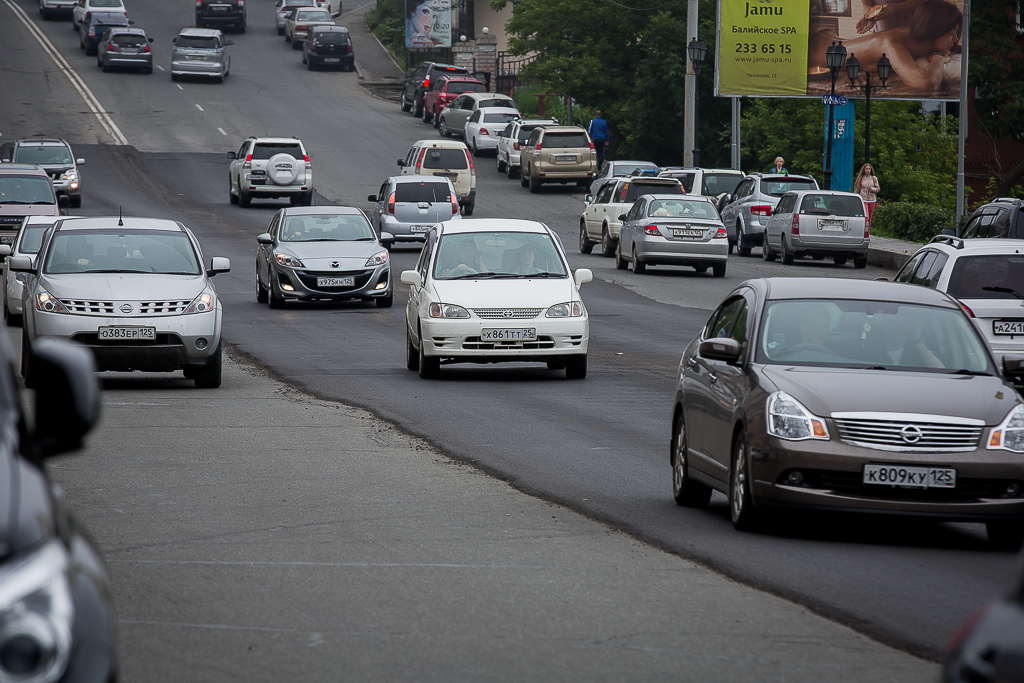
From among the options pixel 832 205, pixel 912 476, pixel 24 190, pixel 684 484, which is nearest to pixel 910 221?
pixel 832 205

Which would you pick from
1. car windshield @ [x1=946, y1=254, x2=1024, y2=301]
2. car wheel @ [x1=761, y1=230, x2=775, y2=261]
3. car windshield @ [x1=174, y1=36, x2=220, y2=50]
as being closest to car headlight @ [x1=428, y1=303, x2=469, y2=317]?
car windshield @ [x1=946, y1=254, x2=1024, y2=301]

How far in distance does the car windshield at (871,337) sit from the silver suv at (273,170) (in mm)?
36589

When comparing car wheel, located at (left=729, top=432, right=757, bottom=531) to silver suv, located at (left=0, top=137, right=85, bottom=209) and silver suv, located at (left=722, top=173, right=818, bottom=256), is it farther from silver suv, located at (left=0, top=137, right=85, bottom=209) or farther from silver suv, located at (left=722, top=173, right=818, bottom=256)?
silver suv, located at (left=0, top=137, right=85, bottom=209)

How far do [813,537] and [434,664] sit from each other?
12.1 ft

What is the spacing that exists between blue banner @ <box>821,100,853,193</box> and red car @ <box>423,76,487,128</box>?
64.6ft

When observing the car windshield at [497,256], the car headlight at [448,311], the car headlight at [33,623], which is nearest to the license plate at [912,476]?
the car headlight at [33,623]

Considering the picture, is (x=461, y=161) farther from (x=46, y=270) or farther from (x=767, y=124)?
(x=46, y=270)

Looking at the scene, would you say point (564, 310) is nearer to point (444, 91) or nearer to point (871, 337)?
point (871, 337)

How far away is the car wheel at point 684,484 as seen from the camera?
408 inches

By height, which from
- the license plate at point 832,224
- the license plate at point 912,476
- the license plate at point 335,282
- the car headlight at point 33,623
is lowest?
the license plate at point 335,282

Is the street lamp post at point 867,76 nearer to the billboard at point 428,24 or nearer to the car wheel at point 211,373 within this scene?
the car wheel at point 211,373

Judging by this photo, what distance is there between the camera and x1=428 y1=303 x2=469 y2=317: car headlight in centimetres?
1803

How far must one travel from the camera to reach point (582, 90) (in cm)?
6234

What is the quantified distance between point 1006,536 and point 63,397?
21.0 feet
